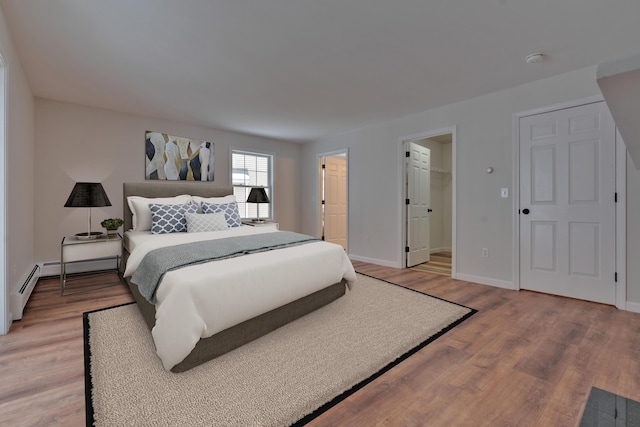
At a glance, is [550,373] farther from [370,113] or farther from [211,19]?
[370,113]

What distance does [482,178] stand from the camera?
363 cm

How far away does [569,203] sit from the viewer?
3051mm

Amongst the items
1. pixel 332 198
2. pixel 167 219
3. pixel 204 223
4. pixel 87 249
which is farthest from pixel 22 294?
pixel 332 198

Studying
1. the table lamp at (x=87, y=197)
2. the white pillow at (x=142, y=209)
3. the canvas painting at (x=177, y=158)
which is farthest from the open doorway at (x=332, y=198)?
the table lamp at (x=87, y=197)

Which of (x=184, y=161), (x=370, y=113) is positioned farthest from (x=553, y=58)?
(x=184, y=161)

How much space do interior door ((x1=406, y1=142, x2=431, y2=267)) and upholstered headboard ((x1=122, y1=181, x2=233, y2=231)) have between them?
9.87 feet

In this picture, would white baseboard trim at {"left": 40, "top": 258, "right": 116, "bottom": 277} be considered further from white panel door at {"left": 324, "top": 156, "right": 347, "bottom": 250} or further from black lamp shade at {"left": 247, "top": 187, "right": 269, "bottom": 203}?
white panel door at {"left": 324, "top": 156, "right": 347, "bottom": 250}

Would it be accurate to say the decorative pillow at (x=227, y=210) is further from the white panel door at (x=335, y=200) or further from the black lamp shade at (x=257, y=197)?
the white panel door at (x=335, y=200)

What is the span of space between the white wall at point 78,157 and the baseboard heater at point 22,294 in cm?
59

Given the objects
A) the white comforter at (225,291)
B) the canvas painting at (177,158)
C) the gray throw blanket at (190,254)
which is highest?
the canvas painting at (177,158)

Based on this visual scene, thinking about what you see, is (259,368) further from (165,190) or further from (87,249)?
(165,190)

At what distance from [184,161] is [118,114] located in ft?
3.47

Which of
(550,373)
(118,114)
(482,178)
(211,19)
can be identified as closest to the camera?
(550,373)

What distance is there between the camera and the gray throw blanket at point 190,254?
1997mm
